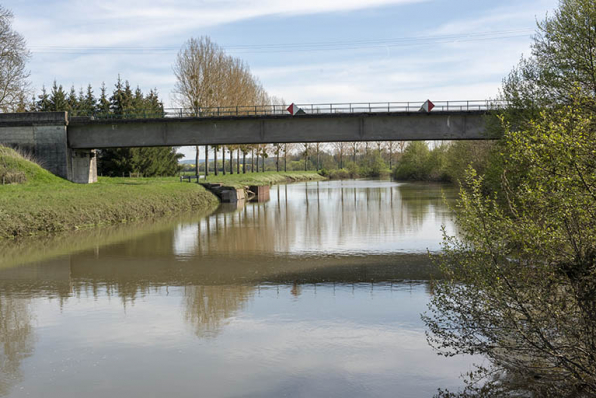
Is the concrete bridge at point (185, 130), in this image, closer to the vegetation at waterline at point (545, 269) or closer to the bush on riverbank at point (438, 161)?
the bush on riverbank at point (438, 161)

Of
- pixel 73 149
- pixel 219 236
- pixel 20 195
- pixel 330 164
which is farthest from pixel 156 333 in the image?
pixel 330 164

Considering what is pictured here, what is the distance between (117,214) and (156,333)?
2158 centimetres

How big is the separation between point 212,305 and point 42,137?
109 ft

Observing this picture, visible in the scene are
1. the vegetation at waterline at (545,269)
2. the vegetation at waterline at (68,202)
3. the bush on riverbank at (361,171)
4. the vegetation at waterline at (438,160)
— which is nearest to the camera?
the vegetation at waterline at (545,269)

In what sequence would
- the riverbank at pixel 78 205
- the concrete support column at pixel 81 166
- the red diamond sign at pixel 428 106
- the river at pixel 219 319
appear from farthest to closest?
the concrete support column at pixel 81 166, the red diamond sign at pixel 428 106, the riverbank at pixel 78 205, the river at pixel 219 319

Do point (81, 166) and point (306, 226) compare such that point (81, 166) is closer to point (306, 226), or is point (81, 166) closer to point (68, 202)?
point (68, 202)

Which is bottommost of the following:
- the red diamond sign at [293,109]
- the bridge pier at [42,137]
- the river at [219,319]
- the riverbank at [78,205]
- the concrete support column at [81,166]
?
the river at [219,319]

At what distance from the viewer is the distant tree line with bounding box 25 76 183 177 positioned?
57.8 metres

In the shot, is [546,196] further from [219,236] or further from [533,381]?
[219,236]

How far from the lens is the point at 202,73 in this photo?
6341 cm

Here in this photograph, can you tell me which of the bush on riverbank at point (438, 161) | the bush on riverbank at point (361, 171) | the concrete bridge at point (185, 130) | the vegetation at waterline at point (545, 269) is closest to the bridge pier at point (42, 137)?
the concrete bridge at point (185, 130)

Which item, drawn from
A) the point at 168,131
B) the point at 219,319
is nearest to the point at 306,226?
the point at 168,131

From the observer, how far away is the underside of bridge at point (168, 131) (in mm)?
39312

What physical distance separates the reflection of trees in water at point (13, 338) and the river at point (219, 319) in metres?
0.03
